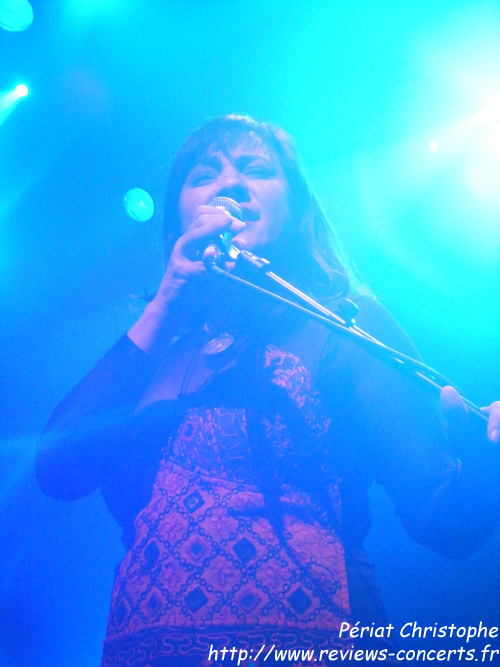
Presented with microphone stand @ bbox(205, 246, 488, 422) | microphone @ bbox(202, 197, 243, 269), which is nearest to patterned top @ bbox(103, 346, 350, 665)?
microphone stand @ bbox(205, 246, 488, 422)

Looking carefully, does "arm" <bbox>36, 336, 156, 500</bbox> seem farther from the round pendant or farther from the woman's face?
the woman's face

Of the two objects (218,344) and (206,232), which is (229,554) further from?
(206,232)

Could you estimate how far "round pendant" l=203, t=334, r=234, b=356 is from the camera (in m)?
1.22

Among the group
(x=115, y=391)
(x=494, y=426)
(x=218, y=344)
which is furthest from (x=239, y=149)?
(x=494, y=426)

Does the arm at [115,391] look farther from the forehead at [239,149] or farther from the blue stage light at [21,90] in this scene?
the blue stage light at [21,90]

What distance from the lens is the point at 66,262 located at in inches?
93.9

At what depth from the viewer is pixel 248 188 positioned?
1444mm

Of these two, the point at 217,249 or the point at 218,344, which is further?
the point at 218,344

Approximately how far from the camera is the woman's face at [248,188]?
1.38 meters

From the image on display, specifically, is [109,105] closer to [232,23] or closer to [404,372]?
[232,23]

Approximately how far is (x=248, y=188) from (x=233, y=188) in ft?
0.17

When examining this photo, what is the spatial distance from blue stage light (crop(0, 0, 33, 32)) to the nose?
169cm

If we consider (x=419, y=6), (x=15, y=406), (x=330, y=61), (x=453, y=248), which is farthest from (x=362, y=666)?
(x=419, y=6)

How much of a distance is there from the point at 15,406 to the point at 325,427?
156cm
